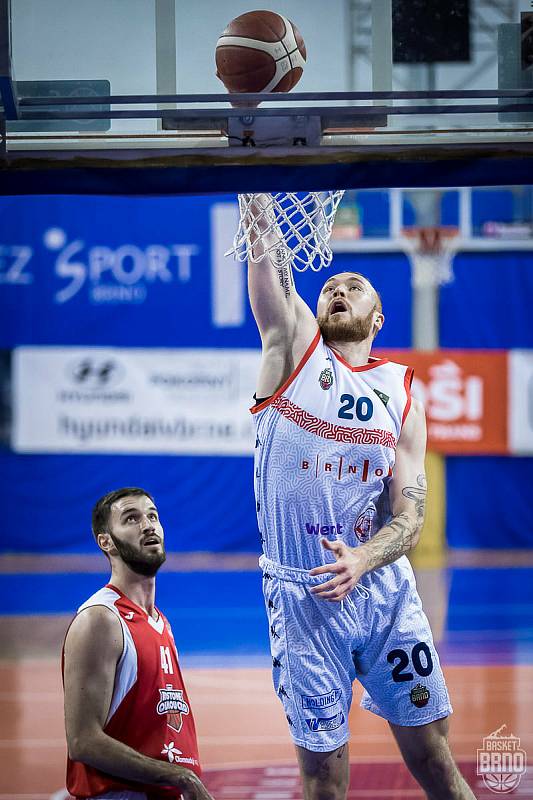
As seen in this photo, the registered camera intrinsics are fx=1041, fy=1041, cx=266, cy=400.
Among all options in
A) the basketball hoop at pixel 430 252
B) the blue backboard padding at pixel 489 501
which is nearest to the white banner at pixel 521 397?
the blue backboard padding at pixel 489 501

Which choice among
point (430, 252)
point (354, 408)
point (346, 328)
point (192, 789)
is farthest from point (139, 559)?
point (430, 252)

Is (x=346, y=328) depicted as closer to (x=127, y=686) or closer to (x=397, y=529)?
(x=397, y=529)

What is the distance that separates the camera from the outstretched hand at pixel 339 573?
147 inches

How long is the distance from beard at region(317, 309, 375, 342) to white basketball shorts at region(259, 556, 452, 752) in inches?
38.2

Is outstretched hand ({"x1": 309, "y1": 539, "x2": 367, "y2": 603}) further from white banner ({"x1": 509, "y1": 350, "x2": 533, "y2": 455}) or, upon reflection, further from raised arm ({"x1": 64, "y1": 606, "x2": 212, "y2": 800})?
white banner ({"x1": 509, "y1": 350, "x2": 533, "y2": 455})

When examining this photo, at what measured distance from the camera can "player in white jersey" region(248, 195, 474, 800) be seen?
3957mm

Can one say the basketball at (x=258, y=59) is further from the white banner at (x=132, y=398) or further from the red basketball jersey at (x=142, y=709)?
the white banner at (x=132, y=398)

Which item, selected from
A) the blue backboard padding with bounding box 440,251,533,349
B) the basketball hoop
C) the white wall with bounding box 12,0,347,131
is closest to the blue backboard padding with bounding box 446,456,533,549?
the blue backboard padding with bounding box 440,251,533,349

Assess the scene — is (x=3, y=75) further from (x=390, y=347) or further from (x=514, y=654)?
(x=390, y=347)

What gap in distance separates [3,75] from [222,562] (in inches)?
393

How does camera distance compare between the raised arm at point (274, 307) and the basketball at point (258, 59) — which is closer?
the basketball at point (258, 59)

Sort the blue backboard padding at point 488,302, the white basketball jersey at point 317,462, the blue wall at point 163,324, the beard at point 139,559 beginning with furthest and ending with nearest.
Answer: the blue backboard padding at point 488,302 < the blue wall at point 163,324 < the white basketball jersey at point 317,462 < the beard at point 139,559

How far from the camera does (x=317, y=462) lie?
407 cm

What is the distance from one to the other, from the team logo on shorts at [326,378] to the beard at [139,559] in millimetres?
1109
